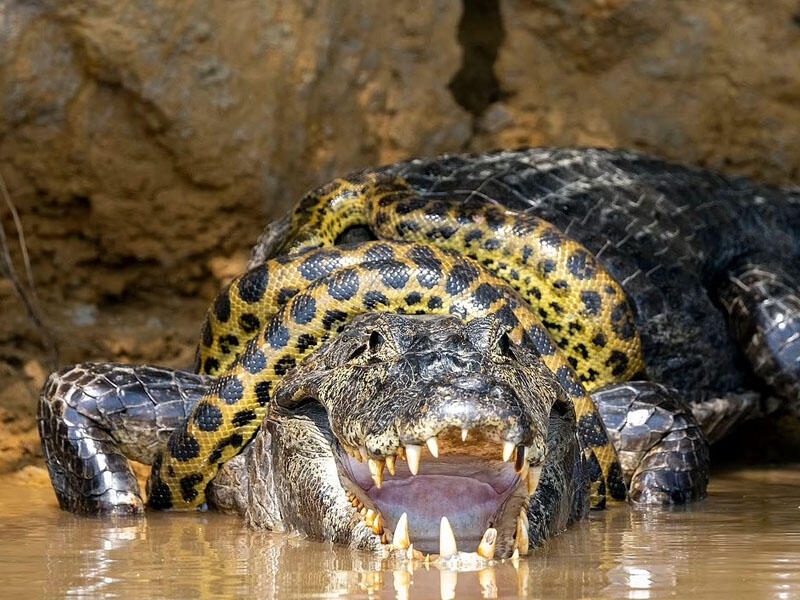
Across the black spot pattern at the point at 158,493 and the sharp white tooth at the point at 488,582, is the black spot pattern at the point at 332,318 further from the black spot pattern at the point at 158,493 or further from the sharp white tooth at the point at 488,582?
the sharp white tooth at the point at 488,582

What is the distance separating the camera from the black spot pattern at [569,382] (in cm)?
632

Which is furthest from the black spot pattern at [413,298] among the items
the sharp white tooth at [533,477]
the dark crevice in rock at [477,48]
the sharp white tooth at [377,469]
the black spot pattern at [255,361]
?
the dark crevice in rock at [477,48]

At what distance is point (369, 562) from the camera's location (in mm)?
4695

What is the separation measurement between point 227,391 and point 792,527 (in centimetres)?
234

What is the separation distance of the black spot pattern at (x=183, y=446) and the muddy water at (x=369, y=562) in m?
0.25

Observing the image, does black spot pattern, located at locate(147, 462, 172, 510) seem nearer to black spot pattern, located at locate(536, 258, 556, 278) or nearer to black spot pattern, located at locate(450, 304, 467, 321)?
black spot pattern, located at locate(450, 304, 467, 321)

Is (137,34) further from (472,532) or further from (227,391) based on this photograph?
(472,532)

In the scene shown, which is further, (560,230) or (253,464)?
(560,230)

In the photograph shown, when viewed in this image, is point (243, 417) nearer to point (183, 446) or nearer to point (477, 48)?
point (183, 446)

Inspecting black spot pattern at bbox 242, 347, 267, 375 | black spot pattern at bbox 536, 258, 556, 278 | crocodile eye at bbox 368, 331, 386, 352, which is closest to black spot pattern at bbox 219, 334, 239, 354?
black spot pattern at bbox 242, 347, 267, 375

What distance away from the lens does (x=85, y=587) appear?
4254 millimetres

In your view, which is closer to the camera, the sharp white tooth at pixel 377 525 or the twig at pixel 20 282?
the sharp white tooth at pixel 377 525

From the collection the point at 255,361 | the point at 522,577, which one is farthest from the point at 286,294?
the point at 522,577

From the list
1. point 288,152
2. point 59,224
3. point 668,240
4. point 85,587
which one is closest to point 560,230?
point 668,240
